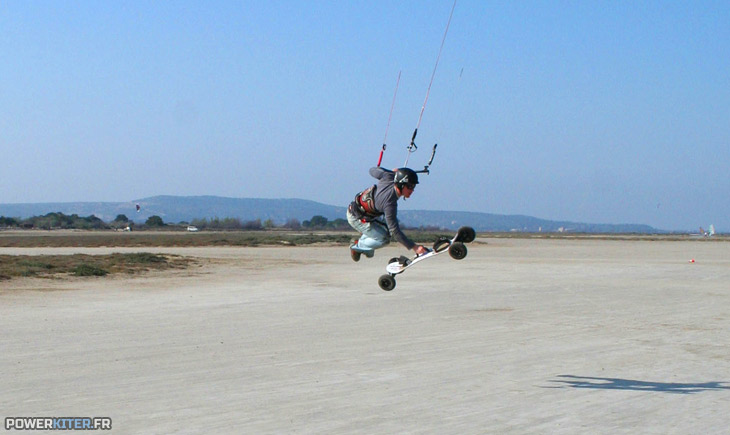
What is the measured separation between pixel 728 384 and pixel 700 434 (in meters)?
3.85

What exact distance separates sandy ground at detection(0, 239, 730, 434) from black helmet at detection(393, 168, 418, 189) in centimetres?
324

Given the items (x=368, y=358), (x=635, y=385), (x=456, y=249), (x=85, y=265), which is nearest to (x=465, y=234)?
(x=456, y=249)

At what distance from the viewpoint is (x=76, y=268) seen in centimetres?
3766

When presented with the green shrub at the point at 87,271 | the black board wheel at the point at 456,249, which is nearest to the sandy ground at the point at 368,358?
the black board wheel at the point at 456,249

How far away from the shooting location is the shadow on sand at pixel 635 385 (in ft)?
44.5

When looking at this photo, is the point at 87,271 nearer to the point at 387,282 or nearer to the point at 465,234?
the point at 387,282

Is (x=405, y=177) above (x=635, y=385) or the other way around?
above

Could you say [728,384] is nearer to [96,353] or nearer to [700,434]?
[700,434]

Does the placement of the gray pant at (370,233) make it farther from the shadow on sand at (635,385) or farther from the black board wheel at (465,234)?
the shadow on sand at (635,385)
